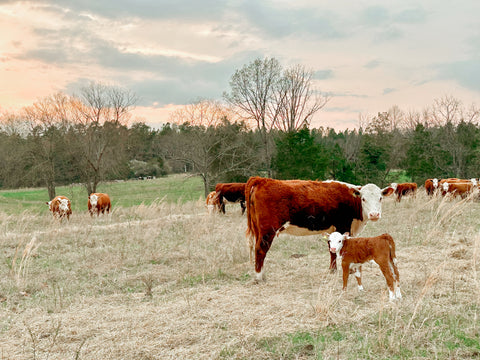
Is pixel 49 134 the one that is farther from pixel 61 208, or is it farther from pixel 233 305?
pixel 233 305

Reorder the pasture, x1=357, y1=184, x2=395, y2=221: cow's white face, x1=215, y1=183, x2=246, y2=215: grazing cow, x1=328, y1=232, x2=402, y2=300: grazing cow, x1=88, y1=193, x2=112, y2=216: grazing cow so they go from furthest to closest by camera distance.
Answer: x1=88, y1=193, x2=112, y2=216: grazing cow
x1=215, y1=183, x2=246, y2=215: grazing cow
x1=357, y1=184, x2=395, y2=221: cow's white face
x1=328, y1=232, x2=402, y2=300: grazing cow
the pasture

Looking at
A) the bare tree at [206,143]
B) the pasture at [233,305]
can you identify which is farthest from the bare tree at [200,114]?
the pasture at [233,305]

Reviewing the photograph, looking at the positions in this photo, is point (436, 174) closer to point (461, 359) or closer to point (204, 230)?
point (204, 230)

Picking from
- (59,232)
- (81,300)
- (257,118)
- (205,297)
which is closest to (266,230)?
(205,297)

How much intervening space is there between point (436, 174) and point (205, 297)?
1508 inches

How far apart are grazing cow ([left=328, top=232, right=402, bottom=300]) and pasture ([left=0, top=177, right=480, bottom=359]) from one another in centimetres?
28

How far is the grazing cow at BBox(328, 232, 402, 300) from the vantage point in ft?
17.2

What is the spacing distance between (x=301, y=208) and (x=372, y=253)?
5.77 ft

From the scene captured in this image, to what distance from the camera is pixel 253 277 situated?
23.1 ft

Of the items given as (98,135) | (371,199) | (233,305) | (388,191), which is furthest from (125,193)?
(233,305)

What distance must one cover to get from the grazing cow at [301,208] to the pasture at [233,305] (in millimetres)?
838

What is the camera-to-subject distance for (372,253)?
5.41 meters

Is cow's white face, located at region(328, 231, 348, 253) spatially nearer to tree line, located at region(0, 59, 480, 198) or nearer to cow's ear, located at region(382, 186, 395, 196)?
cow's ear, located at region(382, 186, 395, 196)

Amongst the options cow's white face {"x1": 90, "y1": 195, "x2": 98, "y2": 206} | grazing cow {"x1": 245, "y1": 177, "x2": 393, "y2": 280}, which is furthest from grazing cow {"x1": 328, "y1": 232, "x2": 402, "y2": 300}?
cow's white face {"x1": 90, "y1": 195, "x2": 98, "y2": 206}
